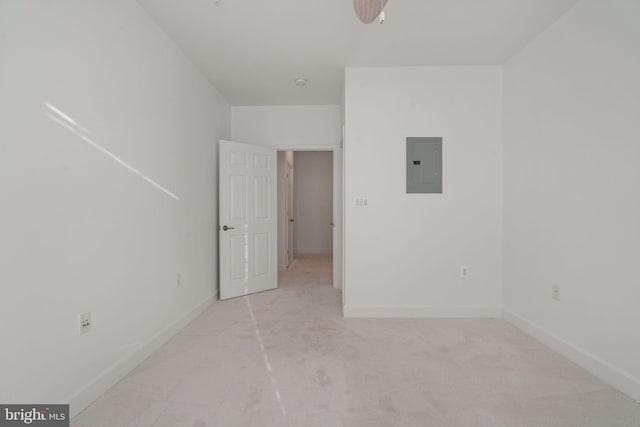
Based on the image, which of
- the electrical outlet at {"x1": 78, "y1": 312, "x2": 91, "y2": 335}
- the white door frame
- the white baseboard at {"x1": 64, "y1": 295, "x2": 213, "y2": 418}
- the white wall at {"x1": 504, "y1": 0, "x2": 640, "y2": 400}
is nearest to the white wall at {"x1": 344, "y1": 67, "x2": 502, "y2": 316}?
the white wall at {"x1": 504, "y1": 0, "x2": 640, "y2": 400}

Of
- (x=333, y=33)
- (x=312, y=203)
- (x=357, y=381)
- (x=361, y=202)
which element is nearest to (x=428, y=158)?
(x=361, y=202)

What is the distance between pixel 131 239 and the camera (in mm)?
2176

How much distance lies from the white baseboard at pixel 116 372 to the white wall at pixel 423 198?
5.70 feet

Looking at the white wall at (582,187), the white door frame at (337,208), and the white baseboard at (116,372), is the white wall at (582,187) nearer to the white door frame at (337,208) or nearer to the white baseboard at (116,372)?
the white door frame at (337,208)

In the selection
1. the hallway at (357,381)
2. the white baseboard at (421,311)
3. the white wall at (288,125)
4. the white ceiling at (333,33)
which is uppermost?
the white ceiling at (333,33)

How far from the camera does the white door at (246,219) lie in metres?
3.83

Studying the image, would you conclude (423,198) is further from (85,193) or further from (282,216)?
(282,216)

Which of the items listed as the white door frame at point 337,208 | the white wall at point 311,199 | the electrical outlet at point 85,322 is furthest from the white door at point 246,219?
the white wall at point 311,199

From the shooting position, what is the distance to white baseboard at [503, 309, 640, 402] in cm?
186

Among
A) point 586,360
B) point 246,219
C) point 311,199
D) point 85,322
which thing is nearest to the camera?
point 85,322

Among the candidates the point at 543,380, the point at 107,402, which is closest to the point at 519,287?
the point at 543,380

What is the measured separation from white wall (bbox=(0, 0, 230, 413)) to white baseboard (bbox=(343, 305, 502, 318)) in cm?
177

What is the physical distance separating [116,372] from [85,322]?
0.47m

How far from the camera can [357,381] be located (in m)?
1.98
